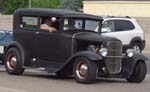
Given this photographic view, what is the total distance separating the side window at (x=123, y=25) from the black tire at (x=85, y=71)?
37.8 feet

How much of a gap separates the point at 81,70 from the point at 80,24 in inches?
68.9

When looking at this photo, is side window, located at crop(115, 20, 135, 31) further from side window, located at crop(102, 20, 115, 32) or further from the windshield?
the windshield

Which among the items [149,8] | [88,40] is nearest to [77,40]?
[88,40]

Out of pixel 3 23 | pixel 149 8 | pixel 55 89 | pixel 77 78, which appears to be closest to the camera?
pixel 55 89

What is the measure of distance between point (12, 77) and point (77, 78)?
2.08m

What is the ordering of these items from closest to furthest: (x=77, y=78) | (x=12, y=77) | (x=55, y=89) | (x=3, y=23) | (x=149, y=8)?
1. (x=55, y=89)
2. (x=77, y=78)
3. (x=12, y=77)
4. (x=3, y=23)
5. (x=149, y=8)

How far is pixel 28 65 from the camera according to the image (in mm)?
16172

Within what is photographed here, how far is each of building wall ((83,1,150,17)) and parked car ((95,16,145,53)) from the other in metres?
30.6

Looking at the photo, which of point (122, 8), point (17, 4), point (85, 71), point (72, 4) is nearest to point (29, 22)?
point (85, 71)

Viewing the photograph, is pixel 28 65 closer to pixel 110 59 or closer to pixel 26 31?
pixel 26 31

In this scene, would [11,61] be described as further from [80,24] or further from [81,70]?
[81,70]

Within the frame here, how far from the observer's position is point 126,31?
26.6m

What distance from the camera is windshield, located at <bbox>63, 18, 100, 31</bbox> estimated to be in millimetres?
15484

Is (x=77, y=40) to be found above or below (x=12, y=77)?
above
